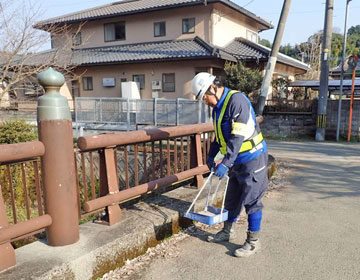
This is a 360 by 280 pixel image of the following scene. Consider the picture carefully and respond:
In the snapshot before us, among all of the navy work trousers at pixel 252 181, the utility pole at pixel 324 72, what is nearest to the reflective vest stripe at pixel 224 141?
the navy work trousers at pixel 252 181

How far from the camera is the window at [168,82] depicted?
1872 centimetres

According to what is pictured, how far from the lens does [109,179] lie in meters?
3.18

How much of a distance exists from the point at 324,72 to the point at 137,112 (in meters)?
8.06

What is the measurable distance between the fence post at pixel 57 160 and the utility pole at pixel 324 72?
42.2 feet

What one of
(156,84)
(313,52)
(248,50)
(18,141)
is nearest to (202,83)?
(18,141)

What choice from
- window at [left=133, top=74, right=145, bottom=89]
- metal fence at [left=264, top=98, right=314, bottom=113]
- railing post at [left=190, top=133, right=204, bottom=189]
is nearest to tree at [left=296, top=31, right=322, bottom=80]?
metal fence at [left=264, top=98, right=314, bottom=113]

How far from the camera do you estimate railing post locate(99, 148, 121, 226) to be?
315 centimetres

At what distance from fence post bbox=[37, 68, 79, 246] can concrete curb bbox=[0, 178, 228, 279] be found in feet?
0.59

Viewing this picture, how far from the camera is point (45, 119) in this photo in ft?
8.18

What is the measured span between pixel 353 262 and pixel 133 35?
2028cm

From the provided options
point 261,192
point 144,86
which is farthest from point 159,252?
point 144,86

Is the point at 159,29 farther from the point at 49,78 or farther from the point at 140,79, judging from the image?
the point at 49,78

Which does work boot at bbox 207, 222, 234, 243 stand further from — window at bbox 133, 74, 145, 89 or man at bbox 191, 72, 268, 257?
window at bbox 133, 74, 145, 89

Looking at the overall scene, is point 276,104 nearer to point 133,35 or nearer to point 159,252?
point 133,35
